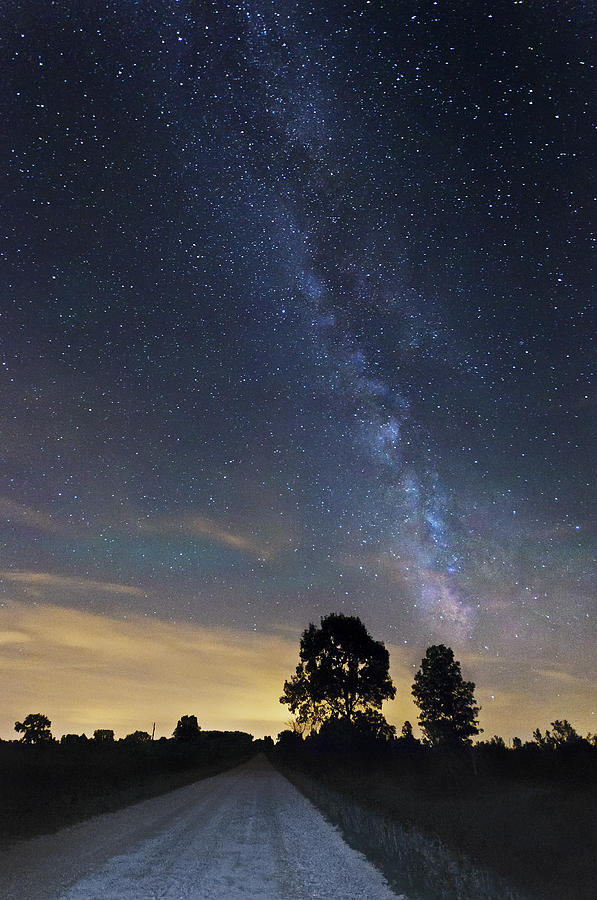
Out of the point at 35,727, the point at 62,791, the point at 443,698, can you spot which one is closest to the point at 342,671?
the point at 443,698

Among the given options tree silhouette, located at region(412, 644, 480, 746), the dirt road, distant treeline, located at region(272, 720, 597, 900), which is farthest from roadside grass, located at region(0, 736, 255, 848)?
tree silhouette, located at region(412, 644, 480, 746)

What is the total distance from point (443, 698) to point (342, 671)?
1094cm

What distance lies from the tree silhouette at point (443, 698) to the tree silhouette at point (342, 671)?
4639mm

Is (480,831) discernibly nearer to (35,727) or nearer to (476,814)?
(476,814)

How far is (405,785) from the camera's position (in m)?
30.1

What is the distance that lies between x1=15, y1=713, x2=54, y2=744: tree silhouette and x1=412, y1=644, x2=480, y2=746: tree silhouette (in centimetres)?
12903

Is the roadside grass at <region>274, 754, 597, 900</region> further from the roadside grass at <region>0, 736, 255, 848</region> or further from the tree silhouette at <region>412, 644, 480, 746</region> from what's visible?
the tree silhouette at <region>412, 644, 480, 746</region>

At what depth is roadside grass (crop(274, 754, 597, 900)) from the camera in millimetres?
9539

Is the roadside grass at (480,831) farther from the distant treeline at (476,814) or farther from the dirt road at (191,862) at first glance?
the dirt road at (191,862)

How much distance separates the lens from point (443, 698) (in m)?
56.8

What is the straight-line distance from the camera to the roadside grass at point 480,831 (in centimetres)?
954

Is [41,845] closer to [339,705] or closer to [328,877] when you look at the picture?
[328,877]

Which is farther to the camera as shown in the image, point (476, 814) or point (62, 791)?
point (62, 791)

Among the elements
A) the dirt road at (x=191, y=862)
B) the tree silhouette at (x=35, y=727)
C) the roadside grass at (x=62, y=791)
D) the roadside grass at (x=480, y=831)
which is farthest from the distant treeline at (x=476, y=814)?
the tree silhouette at (x=35, y=727)
